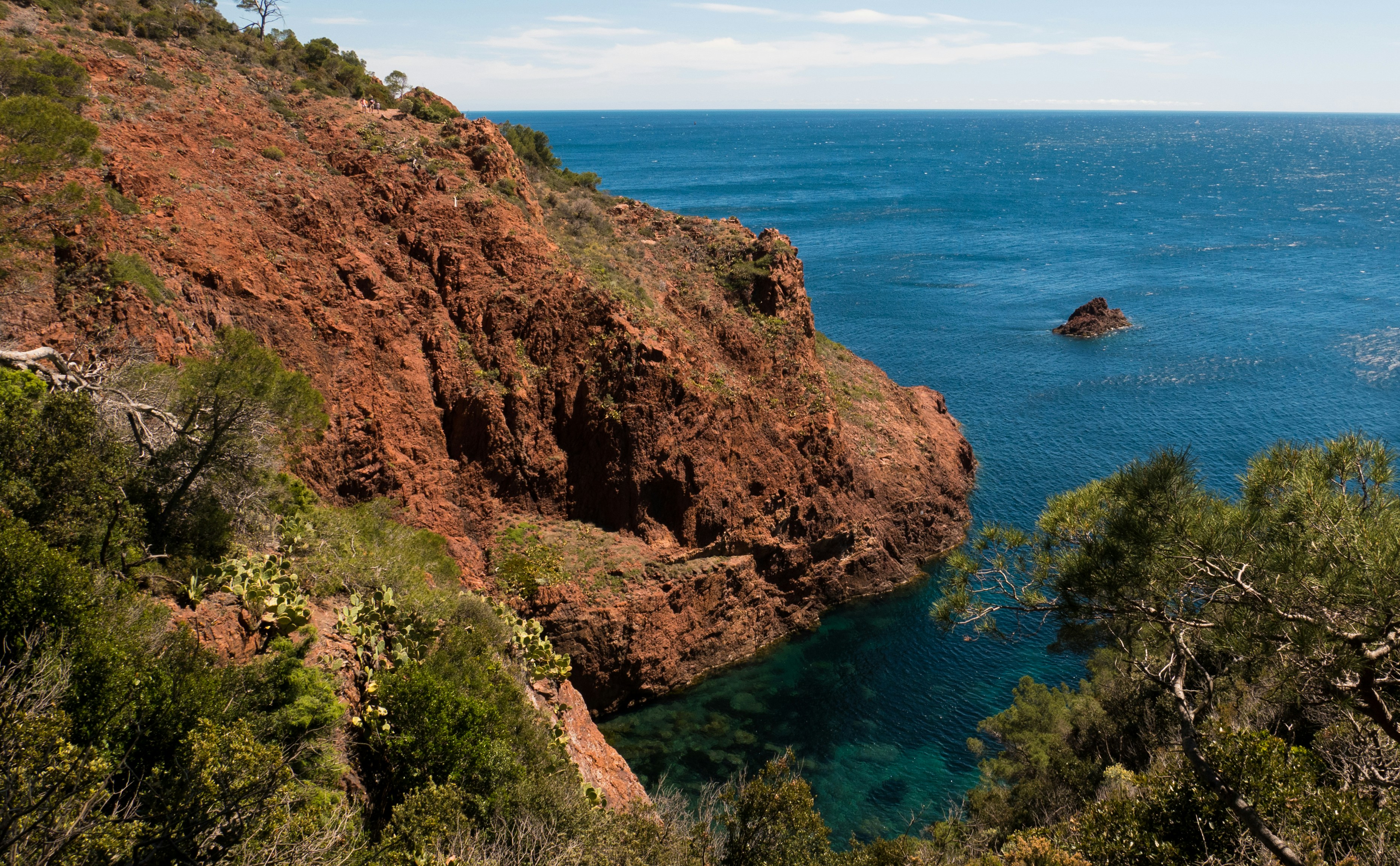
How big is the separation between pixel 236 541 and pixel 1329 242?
495 feet

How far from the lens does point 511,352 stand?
37219 millimetres

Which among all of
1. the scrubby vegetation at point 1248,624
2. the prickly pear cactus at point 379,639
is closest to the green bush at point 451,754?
the prickly pear cactus at point 379,639

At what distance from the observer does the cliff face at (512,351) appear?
101 ft

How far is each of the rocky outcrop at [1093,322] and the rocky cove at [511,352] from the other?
1725 inches

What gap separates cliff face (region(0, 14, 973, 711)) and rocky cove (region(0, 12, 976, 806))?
12cm

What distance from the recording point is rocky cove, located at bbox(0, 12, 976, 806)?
30734 millimetres

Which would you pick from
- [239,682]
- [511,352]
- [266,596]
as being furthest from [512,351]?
[239,682]

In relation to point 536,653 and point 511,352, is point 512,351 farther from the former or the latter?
point 536,653

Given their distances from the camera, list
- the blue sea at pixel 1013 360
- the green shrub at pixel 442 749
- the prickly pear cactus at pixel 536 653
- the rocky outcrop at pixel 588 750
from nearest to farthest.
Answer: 1. the green shrub at pixel 442 749
2. the rocky outcrop at pixel 588 750
3. the prickly pear cactus at pixel 536 653
4. the blue sea at pixel 1013 360

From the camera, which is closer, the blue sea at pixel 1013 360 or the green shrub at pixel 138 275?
the green shrub at pixel 138 275

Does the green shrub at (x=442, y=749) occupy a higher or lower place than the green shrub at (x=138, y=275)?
lower

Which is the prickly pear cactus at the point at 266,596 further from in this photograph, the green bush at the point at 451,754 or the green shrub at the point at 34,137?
the green shrub at the point at 34,137

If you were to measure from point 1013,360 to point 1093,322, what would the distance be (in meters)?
13.8

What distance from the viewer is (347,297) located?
33781mm
